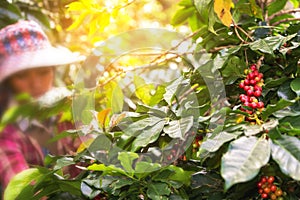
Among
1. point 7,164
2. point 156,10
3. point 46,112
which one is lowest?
point 156,10

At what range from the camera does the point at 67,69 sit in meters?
1.70

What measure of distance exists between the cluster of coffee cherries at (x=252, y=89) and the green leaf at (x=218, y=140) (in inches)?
2.9

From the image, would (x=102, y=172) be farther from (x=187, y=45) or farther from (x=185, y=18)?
(x=185, y=18)

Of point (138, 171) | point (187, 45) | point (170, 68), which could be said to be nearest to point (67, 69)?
point (170, 68)

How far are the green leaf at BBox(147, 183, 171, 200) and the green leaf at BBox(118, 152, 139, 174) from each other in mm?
40

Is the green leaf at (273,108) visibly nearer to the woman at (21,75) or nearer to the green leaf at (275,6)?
the green leaf at (275,6)

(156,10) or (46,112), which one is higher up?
(46,112)

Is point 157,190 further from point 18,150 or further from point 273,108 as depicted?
point 18,150

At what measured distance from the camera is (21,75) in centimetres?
121

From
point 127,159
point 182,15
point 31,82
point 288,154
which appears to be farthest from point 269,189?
point 31,82

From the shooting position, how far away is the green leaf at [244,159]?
1.62 ft

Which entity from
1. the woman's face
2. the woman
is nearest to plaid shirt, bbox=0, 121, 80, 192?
the woman

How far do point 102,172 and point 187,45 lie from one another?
387 mm

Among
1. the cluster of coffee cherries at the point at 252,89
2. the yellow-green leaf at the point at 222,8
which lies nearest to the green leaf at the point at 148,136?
the cluster of coffee cherries at the point at 252,89
